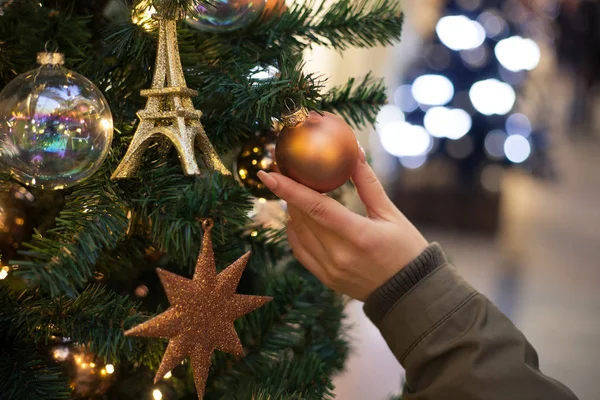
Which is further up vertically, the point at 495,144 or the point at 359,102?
the point at 495,144

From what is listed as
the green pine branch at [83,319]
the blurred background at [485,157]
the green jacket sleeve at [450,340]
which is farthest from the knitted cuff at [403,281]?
the blurred background at [485,157]

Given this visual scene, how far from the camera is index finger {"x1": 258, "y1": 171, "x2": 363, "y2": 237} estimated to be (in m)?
0.55

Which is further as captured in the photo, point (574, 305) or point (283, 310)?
point (574, 305)

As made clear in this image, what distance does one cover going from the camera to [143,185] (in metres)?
0.52

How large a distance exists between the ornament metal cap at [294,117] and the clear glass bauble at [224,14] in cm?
12

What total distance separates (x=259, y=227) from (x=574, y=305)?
7.23 ft

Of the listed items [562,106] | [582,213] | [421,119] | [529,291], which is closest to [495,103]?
[421,119]

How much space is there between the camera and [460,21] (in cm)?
306

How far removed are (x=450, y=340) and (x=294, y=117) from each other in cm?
28

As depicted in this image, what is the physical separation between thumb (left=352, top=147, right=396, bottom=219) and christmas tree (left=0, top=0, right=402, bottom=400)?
0.08 metres

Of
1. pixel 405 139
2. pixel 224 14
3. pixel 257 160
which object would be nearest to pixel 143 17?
pixel 224 14

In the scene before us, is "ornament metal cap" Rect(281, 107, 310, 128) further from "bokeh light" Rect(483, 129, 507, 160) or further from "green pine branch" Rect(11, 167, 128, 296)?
"bokeh light" Rect(483, 129, 507, 160)

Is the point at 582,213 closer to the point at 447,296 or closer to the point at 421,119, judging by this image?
the point at 421,119

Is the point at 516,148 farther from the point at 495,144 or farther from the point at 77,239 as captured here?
the point at 77,239
